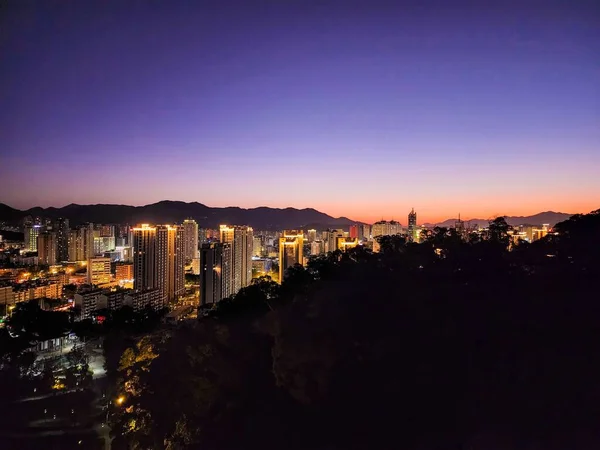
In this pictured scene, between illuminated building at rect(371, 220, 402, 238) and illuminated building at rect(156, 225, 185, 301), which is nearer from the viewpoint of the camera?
illuminated building at rect(156, 225, 185, 301)

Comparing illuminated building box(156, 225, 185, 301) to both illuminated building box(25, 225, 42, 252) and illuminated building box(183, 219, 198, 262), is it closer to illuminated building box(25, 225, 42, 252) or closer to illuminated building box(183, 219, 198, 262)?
illuminated building box(183, 219, 198, 262)

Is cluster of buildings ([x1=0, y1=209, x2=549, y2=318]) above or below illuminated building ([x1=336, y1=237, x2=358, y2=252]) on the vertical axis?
below

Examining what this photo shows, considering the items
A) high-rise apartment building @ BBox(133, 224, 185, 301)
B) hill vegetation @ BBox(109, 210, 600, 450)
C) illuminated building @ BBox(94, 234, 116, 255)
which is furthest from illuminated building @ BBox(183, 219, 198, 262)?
hill vegetation @ BBox(109, 210, 600, 450)

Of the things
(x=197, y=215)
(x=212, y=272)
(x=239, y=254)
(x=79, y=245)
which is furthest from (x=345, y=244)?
(x=197, y=215)

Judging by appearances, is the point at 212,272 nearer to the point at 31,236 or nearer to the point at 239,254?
the point at 239,254

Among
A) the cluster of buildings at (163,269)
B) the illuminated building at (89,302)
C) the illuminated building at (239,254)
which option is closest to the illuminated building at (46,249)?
the cluster of buildings at (163,269)

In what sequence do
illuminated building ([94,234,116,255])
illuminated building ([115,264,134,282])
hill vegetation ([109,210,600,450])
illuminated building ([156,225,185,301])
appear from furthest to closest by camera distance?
illuminated building ([94,234,116,255]) < illuminated building ([115,264,134,282]) < illuminated building ([156,225,185,301]) < hill vegetation ([109,210,600,450])

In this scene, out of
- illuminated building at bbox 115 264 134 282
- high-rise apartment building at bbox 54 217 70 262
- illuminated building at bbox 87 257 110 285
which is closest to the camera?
illuminated building at bbox 87 257 110 285
